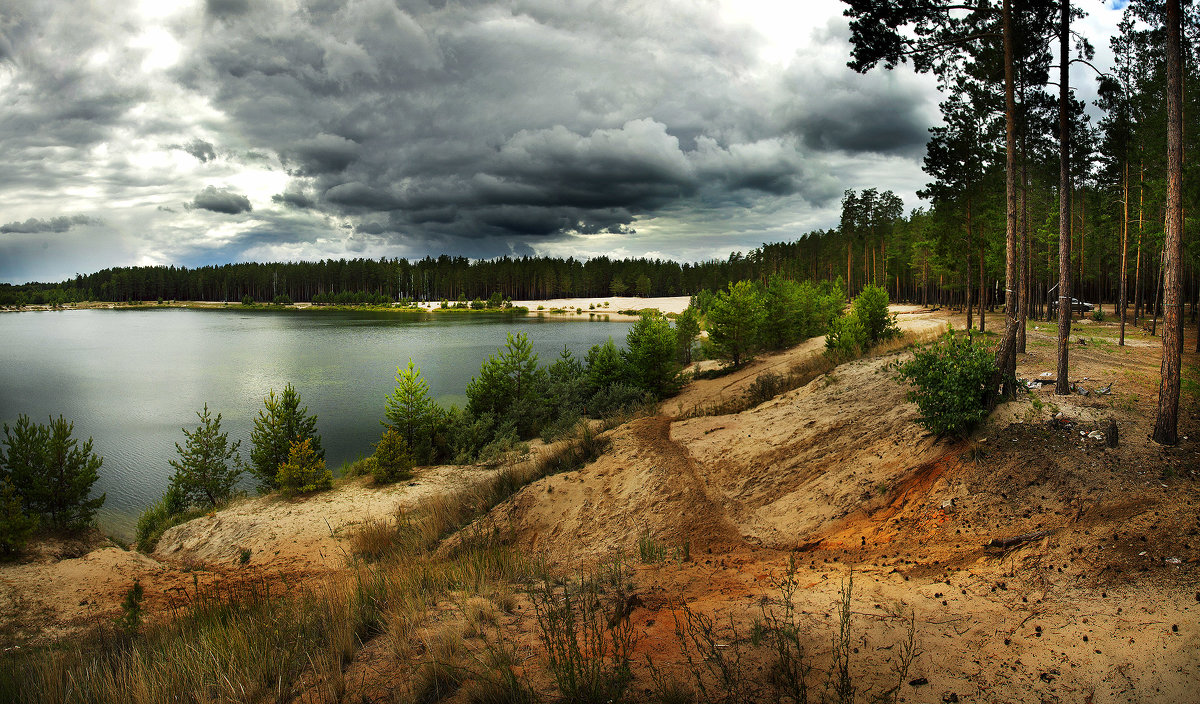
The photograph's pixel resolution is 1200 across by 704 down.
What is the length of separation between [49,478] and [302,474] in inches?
250

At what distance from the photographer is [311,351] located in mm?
50938

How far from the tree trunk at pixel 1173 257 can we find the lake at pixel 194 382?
23980mm

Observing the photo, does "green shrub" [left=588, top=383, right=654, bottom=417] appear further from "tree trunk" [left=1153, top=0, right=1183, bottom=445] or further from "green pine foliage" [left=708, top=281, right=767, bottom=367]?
"tree trunk" [left=1153, top=0, right=1183, bottom=445]

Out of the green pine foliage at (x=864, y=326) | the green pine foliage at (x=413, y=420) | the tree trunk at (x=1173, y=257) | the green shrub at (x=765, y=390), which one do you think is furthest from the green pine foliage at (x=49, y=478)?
the green pine foliage at (x=864, y=326)

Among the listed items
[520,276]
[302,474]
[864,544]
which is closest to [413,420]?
[302,474]

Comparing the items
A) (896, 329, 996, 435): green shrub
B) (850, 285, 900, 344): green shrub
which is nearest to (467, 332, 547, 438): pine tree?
(896, 329, 996, 435): green shrub

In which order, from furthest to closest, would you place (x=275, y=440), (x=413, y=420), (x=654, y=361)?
(x=654, y=361) < (x=413, y=420) < (x=275, y=440)

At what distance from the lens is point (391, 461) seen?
18.1 metres

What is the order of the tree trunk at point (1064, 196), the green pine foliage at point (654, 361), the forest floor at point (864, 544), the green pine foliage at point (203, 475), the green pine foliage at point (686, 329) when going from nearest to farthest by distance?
the forest floor at point (864, 544) < the tree trunk at point (1064, 196) < the green pine foliage at point (203, 475) < the green pine foliage at point (654, 361) < the green pine foliage at point (686, 329)

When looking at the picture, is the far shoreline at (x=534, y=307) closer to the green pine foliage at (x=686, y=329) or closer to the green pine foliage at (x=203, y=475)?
the green pine foliage at (x=686, y=329)

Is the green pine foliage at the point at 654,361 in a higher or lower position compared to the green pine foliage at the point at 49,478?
higher

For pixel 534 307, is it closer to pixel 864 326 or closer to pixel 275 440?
pixel 864 326

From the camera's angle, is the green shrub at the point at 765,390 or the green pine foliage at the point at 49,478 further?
the green shrub at the point at 765,390

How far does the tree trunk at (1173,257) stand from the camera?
806 cm
